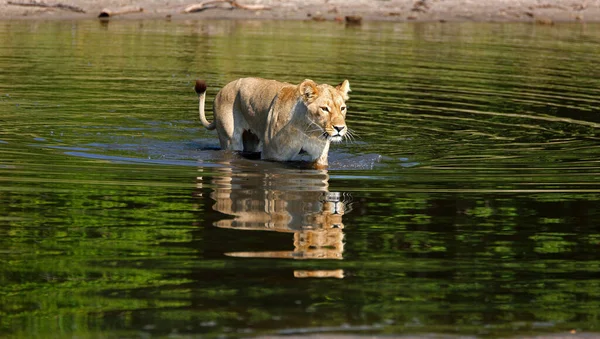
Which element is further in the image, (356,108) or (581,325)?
(356,108)

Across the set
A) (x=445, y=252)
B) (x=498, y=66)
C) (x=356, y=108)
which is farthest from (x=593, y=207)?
(x=498, y=66)

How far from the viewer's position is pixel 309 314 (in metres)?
5.90

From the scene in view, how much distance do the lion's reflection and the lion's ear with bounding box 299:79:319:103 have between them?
74 cm

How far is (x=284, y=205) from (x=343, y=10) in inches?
1071

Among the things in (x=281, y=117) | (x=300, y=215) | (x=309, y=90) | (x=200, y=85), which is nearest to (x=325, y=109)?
(x=309, y=90)

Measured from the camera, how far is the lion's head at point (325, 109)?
438 inches

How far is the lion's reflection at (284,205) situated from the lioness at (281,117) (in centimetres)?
29

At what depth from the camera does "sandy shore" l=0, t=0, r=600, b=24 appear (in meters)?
32.7

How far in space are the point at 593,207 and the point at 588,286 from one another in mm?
2970

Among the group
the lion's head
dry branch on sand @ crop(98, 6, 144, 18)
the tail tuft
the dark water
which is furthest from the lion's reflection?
dry branch on sand @ crop(98, 6, 144, 18)

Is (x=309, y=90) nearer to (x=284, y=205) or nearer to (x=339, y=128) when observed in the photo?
(x=339, y=128)

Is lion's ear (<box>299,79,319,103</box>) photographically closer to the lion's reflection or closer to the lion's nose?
the lion's nose

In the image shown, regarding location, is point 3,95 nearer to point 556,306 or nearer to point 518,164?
point 518,164

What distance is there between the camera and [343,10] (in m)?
35.9
